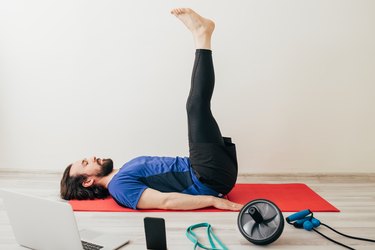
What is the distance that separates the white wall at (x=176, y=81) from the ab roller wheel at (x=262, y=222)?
5.23 ft

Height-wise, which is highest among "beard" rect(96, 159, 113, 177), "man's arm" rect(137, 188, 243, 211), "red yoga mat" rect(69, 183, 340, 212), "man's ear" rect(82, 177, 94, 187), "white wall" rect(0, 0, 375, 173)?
"white wall" rect(0, 0, 375, 173)

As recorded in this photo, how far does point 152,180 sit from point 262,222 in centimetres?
88

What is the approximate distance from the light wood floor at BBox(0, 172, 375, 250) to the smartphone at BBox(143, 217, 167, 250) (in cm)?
8

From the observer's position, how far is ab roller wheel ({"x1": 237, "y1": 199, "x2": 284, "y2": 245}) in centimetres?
173

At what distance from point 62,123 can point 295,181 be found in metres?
1.88

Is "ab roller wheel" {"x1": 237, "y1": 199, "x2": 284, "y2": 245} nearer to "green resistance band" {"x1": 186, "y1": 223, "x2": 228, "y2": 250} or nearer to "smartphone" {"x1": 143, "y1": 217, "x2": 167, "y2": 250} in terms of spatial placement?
"green resistance band" {"x1": 186, "y1": 223, "x2": 228, "y2": 250}


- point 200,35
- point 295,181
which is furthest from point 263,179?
point 200,35

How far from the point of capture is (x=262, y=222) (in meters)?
1.77

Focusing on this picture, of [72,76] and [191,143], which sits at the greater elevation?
[72,76]

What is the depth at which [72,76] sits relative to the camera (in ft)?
11.1

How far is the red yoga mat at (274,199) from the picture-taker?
2395 millimetres

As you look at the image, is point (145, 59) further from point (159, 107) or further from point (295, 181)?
point (295, 181)

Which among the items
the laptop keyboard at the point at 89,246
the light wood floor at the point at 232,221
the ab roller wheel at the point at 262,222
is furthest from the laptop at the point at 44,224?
the ab roller wheel at the point at 262,222

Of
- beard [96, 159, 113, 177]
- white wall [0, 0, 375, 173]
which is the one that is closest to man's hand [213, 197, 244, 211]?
beard [96, 159, 113, 177]
